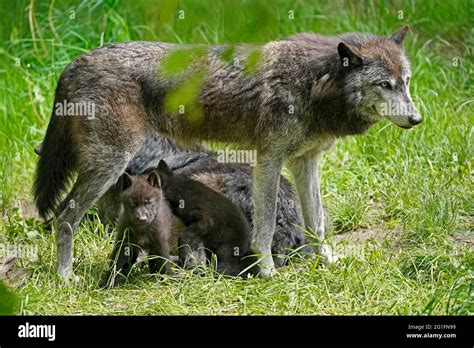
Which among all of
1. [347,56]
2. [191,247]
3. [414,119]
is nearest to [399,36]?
[347,56]

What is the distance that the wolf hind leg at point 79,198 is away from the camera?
7.02m

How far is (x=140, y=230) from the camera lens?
22.5ft

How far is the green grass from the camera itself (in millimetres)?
6188

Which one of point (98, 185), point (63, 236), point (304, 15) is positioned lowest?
point (63, 236)

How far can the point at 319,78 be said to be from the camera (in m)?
7.07

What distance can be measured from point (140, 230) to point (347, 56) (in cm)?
222

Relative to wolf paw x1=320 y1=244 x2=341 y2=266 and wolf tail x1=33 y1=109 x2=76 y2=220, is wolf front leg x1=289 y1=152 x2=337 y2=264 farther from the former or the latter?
wolf tail x1=33 y1=109 x2=76 y2=220

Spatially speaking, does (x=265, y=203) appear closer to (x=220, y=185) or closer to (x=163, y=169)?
(x=220, y=185)

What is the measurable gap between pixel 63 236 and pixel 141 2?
4.28 meters

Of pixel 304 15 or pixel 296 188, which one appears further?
pixel 304 15

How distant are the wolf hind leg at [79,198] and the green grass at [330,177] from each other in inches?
7.5

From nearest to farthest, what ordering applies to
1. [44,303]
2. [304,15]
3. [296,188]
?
[44,303] < [296,188] < [304,15]

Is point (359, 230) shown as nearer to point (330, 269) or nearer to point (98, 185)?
point (330, 269)
